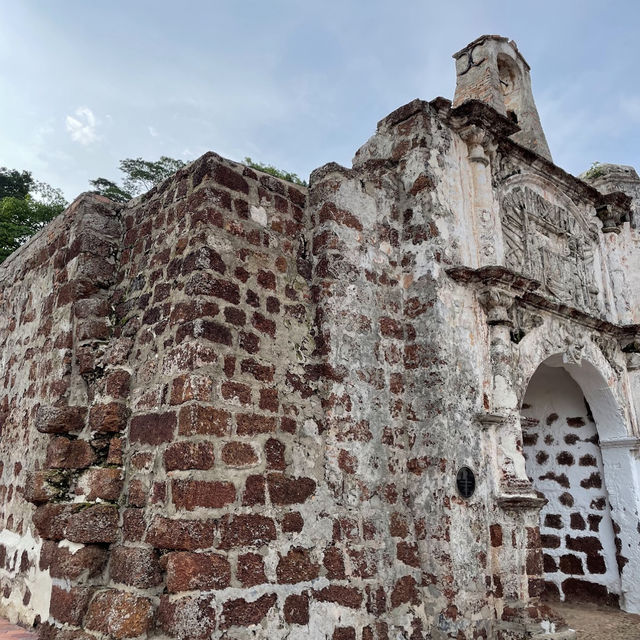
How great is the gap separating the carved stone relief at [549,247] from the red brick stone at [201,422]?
9.83ft

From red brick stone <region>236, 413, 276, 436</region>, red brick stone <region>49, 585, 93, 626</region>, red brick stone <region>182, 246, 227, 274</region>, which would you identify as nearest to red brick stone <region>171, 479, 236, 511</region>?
red brick stone <region>236, 413, 276, 436</region>

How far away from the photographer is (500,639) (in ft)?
12.5

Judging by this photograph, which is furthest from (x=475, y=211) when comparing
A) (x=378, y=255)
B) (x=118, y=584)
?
(x=118, y=584)

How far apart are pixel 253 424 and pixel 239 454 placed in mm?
198

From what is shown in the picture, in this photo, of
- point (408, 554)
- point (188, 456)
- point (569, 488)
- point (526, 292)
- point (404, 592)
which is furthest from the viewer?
point (569, 488)

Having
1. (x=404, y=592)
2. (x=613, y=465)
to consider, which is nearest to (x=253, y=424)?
(x=404, y=592)

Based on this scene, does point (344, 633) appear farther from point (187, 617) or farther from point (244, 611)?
point (187, 617)

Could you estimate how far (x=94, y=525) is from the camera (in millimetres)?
3256

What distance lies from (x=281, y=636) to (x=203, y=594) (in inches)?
21.3

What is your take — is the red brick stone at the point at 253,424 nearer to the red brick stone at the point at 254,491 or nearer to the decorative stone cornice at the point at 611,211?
the red brick stone at the point at 254,491

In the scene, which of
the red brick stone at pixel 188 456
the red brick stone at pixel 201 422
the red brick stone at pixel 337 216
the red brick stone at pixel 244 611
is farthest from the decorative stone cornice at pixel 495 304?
the red brick stone at pixel 244 611

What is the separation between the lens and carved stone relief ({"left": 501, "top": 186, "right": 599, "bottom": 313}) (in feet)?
17.6

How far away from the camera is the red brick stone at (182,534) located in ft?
9.81

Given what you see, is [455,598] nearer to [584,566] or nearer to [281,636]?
[281,636]
